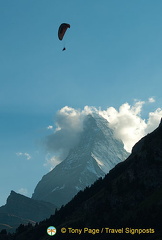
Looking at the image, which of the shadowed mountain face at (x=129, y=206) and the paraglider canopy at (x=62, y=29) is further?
the shadowed mountain face at (x=129, y=206)

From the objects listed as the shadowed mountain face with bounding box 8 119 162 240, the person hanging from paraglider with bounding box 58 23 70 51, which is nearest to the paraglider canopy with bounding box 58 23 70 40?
the person hanging from paraglider with bounding box 58 23 70 51

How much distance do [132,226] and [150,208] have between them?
9837mm

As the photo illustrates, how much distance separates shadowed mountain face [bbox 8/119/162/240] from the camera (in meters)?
123

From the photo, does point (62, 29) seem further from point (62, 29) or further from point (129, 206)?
point (129, 206)

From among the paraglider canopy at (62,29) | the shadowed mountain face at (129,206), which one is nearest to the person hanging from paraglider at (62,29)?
the paraglider canopy at (62,29)

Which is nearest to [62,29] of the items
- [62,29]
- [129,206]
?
[62,29]

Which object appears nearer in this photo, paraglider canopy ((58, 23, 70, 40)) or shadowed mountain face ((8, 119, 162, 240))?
paraglider canopy ((58, 23, 70, 40))

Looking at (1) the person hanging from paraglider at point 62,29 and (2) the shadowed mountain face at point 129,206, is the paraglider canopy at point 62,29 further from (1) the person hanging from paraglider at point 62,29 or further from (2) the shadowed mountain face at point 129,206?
(2) the shadowed mountain face at point 129,206

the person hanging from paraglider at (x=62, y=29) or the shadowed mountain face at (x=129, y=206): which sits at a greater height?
the person hanging from paraglider at (x=62, y=29)

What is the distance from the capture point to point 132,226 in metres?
123

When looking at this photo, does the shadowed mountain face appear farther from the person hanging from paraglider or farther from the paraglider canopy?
the paraglider canopy

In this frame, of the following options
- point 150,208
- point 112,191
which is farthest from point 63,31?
point 112,191

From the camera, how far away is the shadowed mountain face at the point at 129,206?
123m

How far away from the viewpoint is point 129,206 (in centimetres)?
15300
